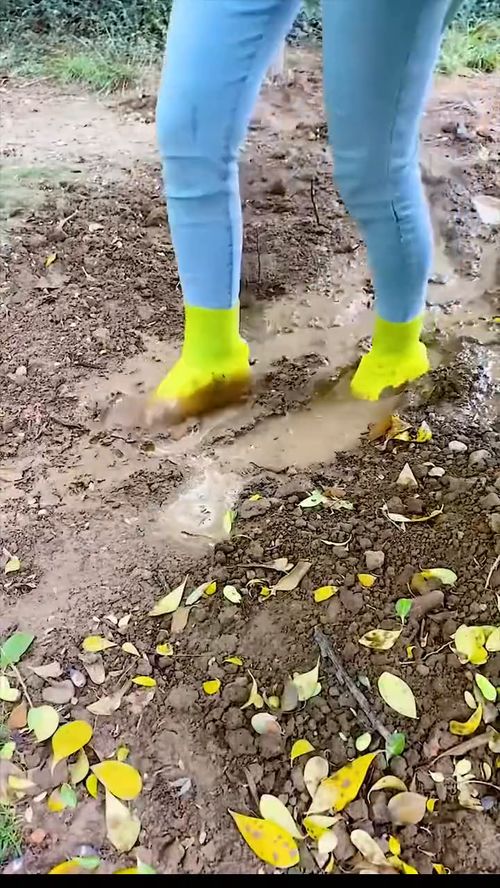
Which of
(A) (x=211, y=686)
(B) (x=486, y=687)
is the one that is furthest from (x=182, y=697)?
(B) (x=486, y=687)

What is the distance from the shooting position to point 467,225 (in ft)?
6.30

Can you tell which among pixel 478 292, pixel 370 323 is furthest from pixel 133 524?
pixel 478 292

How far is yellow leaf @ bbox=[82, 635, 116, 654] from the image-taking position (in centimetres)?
106

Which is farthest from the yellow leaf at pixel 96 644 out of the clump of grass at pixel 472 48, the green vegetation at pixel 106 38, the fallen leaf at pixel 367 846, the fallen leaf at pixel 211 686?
the clump of grass at pixel 472 48

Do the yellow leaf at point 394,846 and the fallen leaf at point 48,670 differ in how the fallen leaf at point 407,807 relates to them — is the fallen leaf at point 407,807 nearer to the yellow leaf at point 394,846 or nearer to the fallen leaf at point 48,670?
the yellow leaf at point 394,846

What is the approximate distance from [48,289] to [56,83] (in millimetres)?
1252

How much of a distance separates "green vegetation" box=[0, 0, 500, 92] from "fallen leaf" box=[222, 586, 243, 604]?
197cm

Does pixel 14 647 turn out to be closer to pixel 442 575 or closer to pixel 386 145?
pixel 442 575

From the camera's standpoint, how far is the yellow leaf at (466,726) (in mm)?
963

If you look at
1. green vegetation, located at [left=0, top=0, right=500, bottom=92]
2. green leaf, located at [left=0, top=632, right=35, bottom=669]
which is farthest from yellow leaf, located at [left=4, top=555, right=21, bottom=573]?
green vegetation, located at [left=0, top=0, right=500, bottom=92]

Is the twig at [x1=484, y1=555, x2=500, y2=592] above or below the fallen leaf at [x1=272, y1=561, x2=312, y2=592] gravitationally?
above

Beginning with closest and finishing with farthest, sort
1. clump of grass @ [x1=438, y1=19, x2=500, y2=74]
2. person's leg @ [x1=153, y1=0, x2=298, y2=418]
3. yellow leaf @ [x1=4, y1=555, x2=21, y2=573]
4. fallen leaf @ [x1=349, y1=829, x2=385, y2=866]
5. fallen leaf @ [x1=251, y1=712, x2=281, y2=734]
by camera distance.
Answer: fallen leaf @ [x1=349, y1=829, x2=385, y2=866] → fallen leaf @ [x1=251, y1=712, x2=281, y2=734] → person's leg @ [x1=153, y1=0, x2=298, y2=418] → yellow leaf @ [x1=4, y1=555, x2=21, y2=573] → clump of grass @ [x1=438, y1=19, x2=500, y2=74]

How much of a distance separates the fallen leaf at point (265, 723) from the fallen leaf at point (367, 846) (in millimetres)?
135

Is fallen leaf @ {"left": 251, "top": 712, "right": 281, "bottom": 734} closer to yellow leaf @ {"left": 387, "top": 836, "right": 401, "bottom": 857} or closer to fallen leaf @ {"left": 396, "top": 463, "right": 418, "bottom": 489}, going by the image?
yellow leaf @ {"left": 387, "top": 836, "right": 401, "bottom": 857}
